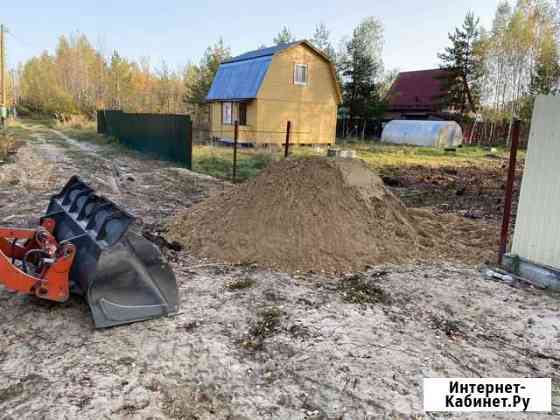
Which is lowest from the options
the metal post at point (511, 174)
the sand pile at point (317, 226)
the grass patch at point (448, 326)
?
the grass patch at point (448, 326)

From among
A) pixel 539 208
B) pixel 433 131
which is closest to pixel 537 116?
pixel 539 208

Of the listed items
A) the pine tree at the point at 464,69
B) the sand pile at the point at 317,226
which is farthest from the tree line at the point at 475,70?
the sand pile at the point at 317,226

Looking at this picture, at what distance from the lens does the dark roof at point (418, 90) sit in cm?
3419

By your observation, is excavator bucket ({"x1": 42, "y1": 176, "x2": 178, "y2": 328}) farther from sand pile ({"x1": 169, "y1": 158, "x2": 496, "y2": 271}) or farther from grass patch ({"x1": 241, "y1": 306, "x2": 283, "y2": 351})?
→ sand pile ({"x1": 169, "y1": 158, "x2": 496, "y2": 271})

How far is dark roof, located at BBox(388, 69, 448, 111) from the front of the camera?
34.2 m

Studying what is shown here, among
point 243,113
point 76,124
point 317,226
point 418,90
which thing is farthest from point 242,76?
point 317,226

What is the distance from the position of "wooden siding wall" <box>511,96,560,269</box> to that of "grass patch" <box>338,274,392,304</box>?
1.95 meters

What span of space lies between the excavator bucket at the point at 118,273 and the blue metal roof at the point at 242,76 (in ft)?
63.4

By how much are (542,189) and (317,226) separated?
8.76ft

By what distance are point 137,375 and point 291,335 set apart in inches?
49.7

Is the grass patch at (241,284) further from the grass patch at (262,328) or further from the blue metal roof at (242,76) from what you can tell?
the blue metal roof at (242,76)

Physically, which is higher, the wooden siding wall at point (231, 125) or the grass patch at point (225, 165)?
the wooden siding wall at point (231, 125)

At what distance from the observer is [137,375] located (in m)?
2.91

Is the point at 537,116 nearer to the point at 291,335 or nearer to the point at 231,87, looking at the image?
the point at 291,335
